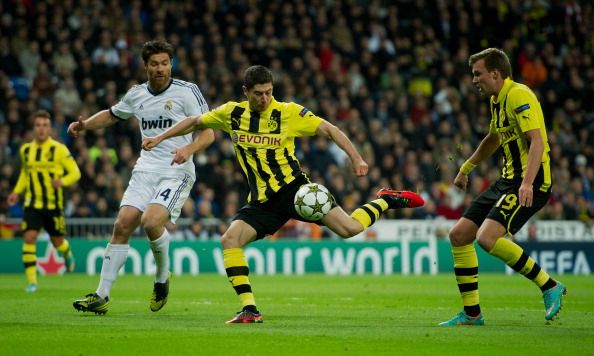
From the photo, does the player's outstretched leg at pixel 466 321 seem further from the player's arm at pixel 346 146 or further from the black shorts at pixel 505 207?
the player's arm at pixel 346 146

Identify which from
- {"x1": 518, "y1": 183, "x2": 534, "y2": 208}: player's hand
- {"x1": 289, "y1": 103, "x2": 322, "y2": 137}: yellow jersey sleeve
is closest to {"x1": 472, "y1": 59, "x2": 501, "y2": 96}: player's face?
{"x1": 518, "y1": 183, "x2": 534, "y2": 208}: player's hand

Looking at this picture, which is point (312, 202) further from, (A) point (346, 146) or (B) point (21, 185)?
(B) point (21, 185)

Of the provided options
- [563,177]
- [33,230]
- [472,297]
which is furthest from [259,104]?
[563,177]

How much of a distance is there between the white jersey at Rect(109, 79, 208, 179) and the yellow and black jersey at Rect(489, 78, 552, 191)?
307 centimetres

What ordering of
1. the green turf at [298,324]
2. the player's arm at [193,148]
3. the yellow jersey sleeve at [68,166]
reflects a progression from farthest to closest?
the yellow jersey sleeve at [68,166], the player's arm at [193,148], the green turf at [298,324]

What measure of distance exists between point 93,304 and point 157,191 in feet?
4.14

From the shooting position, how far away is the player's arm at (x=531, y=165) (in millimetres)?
8359

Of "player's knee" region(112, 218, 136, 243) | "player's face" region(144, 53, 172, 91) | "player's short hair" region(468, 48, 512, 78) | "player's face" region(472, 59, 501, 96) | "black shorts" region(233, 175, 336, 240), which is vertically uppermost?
"player's face" region(144, 53, 172, 91)

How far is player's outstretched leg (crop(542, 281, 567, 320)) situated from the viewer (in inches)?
349

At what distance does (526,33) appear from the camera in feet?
87.5

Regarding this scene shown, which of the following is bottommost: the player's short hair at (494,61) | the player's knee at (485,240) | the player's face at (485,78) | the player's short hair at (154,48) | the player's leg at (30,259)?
the player's leg at (30,259)

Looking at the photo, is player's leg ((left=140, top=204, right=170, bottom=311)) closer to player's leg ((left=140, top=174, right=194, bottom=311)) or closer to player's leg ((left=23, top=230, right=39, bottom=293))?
player's leg ((left=140, top=174, right=194, bottom=311))

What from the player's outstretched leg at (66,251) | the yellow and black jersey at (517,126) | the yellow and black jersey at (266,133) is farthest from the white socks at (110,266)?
the player's outstretched leg at (66,251)

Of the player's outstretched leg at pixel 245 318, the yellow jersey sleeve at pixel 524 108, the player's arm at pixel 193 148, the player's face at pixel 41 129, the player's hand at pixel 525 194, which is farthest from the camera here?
the player's face at pixel 41 129
